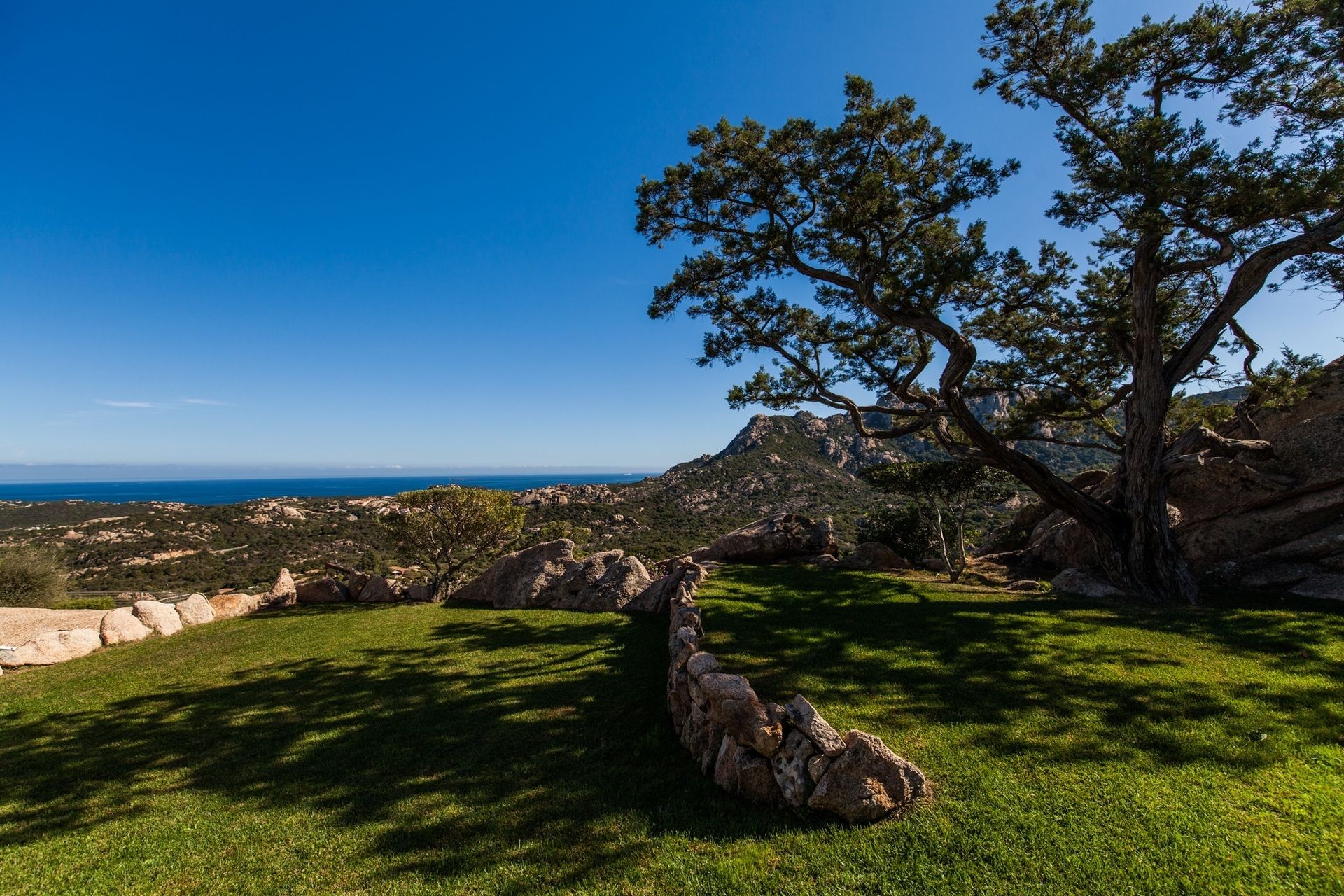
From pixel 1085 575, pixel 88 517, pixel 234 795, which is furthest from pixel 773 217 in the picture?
pixel 88 517

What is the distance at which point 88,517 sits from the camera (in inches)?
2751

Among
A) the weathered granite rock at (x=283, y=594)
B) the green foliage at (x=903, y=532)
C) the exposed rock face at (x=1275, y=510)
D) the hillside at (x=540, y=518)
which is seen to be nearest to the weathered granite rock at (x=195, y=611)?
the weathered granite rock at (x=283, y=594)

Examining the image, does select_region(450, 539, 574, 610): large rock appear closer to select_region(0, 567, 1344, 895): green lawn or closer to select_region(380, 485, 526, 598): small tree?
select_region(380, 485, 526, 598): small tree

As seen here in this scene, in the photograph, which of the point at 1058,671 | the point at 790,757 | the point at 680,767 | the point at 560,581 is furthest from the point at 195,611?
the point at 1058,671

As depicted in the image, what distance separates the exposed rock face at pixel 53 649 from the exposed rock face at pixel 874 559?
68.1ft

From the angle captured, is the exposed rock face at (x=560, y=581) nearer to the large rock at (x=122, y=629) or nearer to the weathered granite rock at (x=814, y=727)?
the large rock at (x=122, y=629)

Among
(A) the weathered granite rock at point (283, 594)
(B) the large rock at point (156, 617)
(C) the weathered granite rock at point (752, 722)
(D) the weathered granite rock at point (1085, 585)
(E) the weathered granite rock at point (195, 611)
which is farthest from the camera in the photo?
(A) the weathered granite rock at point (283, 594)

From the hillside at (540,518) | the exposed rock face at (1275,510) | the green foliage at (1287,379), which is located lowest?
the hillside at (540,518)

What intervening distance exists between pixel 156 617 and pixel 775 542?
748 inches

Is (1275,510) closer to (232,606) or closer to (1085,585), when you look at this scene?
(1085,585)

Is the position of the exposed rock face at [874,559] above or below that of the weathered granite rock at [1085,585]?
below

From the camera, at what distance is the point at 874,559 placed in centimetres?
1816

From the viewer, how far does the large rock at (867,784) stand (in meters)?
4.35

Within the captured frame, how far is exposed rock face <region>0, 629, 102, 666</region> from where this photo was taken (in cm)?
1047
